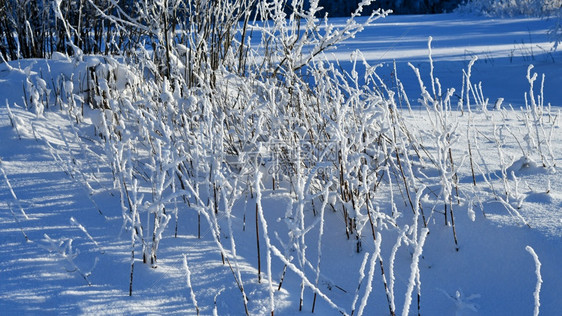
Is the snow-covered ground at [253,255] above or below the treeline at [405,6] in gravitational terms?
below

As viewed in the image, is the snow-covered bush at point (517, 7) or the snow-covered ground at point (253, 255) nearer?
the snow-covered ground at point (253, 255)

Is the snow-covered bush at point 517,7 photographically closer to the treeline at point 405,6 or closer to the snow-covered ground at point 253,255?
the snow-covered ground at point 253,255

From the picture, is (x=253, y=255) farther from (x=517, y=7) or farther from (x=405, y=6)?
(x=405, y=6)

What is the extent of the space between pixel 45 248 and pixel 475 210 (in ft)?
4.52

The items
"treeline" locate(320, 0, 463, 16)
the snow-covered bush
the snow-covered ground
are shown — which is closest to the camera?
the snow-covered ground

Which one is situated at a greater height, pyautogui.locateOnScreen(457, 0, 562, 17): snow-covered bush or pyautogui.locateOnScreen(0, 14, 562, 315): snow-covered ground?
pyautogui.locateOnScreen(457, 0, 562, 17): snow-covered bush

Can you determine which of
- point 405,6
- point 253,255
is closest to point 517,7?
point 253,255

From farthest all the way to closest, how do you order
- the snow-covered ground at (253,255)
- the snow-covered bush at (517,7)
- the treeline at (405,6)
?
1. the treeline at (405,6)
2. the snow-covered bush at (517,7)
3. the snow-covered ground at (253,255)

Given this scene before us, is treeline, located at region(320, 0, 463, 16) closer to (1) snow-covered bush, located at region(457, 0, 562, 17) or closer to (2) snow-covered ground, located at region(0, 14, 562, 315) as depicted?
(1) snow-covered bush, located at region(457, 0, 562, 17)

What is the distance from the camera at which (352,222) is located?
195 cm

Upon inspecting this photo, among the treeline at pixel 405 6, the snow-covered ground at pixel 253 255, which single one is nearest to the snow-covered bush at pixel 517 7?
the snow-covered ground at pixel 253 255

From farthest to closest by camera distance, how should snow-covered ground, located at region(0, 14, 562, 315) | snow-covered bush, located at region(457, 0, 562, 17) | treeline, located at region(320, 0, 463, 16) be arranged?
treeline, located at region(320, 0, 463, 16) < snow-covered bush, located at region(457, 0, 562, 17) < snow-covered ground, located at region(0, 14, 562, 315)

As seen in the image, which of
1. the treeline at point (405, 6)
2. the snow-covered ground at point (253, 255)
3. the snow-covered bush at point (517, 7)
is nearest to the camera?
the snow-covered ground at point (253, 255)

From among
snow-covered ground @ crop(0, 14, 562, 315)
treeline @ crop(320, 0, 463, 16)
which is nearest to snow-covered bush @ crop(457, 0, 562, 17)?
snow-covered ground @ crop(0, 14, 562, 315)
